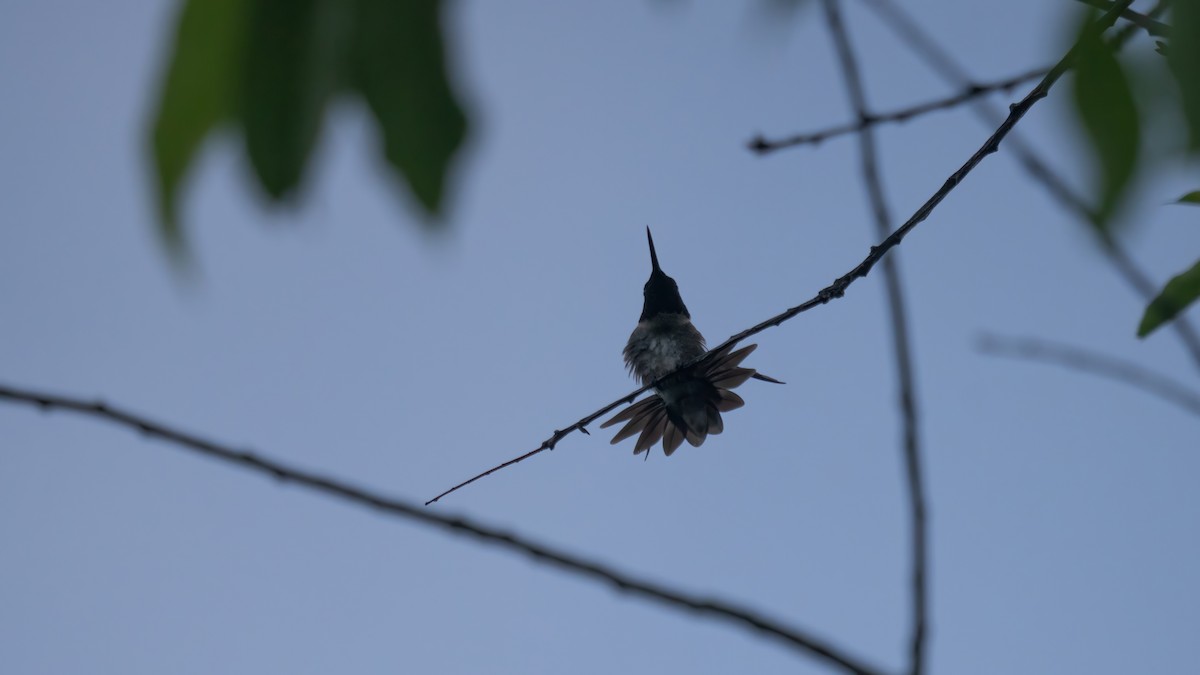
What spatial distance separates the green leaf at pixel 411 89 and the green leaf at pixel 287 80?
24mm

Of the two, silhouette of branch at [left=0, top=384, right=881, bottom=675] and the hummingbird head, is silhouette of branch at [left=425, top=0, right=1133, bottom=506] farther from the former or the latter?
the hummingbird head

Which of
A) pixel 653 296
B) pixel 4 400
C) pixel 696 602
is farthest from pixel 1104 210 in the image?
pixel 653 296

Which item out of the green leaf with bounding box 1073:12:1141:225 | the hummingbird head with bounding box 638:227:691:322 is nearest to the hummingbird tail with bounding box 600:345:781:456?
the hummingbird head with bounding box 638:227:691:322

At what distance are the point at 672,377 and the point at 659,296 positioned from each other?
2458 millimetres

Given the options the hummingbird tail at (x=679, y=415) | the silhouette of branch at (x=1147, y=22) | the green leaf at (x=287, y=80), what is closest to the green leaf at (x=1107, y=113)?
the silhouette of branch at (x=1147, y=22)

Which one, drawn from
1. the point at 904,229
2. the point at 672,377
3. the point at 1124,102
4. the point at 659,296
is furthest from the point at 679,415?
the point at 1124,102

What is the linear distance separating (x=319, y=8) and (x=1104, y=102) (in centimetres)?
58

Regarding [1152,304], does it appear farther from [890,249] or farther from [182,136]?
[182,136]

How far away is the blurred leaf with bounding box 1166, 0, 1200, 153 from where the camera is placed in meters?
0.69

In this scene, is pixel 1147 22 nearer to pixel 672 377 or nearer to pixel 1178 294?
pixel 1178 294

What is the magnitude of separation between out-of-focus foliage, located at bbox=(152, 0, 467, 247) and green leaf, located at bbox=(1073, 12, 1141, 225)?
413 mm

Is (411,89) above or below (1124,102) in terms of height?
below

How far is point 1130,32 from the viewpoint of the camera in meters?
1.06

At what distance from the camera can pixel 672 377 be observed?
5797mm
